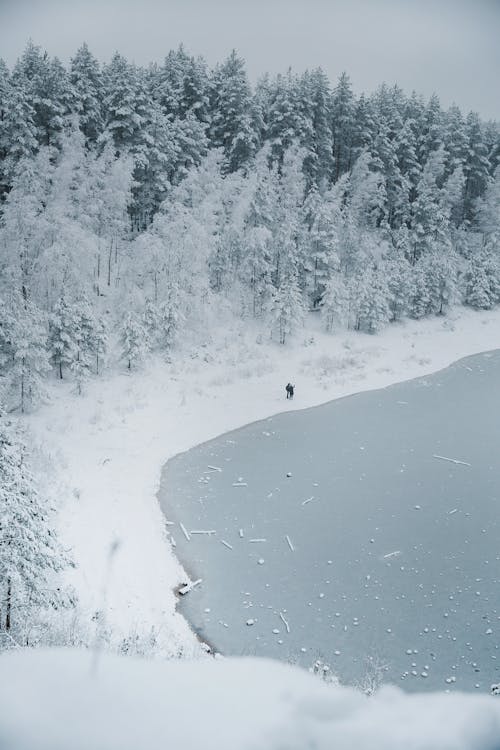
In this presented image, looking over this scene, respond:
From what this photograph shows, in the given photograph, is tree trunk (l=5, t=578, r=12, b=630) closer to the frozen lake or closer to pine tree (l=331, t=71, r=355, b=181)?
the frozen lake

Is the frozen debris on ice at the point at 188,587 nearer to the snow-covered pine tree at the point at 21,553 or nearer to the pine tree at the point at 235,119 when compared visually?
the snow-covered pine tree at the point at 21,553

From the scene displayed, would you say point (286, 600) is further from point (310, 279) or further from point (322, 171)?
point (322, 171)

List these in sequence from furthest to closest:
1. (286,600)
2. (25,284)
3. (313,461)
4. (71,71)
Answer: (71,71) → (25,284) → (313,461) → (286,600)

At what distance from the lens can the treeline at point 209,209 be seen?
26.1 m

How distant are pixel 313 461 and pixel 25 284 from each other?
18753mm

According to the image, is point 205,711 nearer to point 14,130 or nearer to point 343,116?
point 14,130

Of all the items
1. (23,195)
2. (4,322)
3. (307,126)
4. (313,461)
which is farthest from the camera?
(307,126)

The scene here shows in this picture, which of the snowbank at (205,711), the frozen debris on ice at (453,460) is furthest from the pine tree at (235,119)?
the snowbank at (205,711)

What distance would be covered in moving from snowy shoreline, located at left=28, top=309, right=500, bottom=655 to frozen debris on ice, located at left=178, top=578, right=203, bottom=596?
0.67 ft

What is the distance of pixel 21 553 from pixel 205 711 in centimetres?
629

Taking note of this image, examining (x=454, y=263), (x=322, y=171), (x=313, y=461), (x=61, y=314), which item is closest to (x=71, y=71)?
(x=322, y=171)

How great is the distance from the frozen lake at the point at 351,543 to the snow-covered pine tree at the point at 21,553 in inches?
139

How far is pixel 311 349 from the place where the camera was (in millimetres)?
29844

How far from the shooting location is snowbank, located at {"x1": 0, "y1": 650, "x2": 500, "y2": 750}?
1938mm
